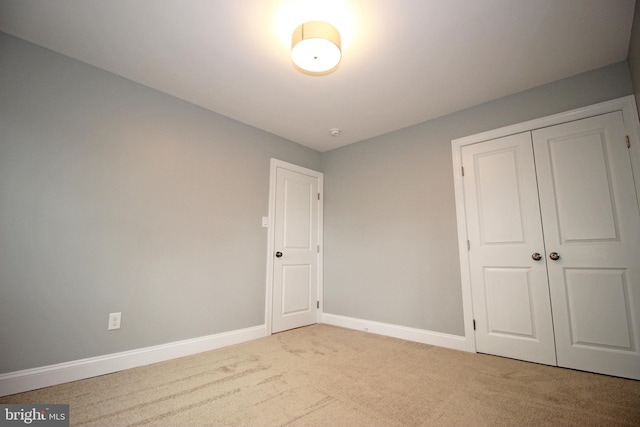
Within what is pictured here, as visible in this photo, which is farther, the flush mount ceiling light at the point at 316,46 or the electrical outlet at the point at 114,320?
the electrical outlet at the point at 114,320

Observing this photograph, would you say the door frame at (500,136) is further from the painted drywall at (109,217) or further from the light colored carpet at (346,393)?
the painted drywall at (109,217)

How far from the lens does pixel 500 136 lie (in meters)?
2.89

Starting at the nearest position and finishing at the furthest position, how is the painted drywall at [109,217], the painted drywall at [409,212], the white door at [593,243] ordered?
the painted drywall at [109,217] → the white door at [593,243] → the painted drywall at [409,212]

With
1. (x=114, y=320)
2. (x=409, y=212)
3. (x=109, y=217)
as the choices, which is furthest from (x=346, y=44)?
(x=114, y=320)

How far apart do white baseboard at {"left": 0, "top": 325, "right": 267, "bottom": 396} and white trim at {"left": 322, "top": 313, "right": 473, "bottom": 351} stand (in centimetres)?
134

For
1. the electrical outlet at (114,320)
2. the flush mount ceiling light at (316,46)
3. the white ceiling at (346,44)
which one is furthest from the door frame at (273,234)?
the flush mount ceiling light at (316,46)

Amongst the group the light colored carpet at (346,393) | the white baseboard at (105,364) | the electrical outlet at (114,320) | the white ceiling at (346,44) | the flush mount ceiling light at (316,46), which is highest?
the white ceiling at (346,44)

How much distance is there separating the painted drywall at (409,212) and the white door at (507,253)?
0.65 feet

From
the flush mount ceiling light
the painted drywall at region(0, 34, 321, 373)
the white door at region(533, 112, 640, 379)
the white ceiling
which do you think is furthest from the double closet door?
the painted drywall at region(0, 34, 321, 373)

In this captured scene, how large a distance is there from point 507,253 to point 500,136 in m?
1.16

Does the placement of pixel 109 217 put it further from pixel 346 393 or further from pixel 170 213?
pixel 346 393

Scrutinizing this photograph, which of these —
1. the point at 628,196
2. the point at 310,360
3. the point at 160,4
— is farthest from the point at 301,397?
the point at 628,196

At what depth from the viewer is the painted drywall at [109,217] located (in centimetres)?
205

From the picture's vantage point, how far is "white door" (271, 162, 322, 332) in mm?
3662
